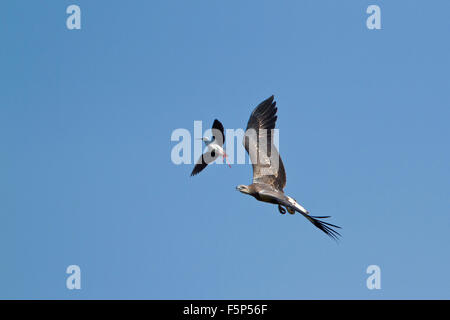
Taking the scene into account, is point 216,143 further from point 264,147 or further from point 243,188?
point 243,188

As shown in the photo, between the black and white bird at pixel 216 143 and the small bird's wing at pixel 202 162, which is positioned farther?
the small bird's wing at pixel 202 162

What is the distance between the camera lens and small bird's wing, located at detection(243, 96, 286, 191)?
61.8 ft

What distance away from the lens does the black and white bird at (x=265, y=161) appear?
1780 cm

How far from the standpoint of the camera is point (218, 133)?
2388 cm

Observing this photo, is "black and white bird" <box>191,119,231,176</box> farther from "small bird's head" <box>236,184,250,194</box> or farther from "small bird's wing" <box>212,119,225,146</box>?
"small bird's head" <box>236,184,250,194</box>

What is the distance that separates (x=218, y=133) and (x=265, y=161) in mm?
5110

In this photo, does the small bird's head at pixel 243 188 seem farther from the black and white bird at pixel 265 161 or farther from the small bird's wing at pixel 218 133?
the small bird's wing at pixel 218 133

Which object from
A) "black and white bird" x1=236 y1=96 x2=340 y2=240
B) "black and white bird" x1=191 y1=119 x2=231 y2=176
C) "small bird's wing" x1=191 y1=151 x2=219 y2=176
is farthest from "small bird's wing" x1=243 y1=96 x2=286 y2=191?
"small bird's wing" x1=191 y1=151 x2=219 y2=176

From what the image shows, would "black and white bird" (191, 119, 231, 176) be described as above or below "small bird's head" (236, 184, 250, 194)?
above

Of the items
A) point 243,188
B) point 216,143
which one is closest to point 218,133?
point 216,143

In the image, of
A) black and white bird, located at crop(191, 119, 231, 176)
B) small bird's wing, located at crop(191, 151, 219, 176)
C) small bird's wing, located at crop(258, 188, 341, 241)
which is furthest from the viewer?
small bird's wing, located at crop(191, 151, 219, 176)

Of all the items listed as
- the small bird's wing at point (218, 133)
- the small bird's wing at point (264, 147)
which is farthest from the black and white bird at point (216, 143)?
the small bird's wing at point (264, 147)
